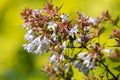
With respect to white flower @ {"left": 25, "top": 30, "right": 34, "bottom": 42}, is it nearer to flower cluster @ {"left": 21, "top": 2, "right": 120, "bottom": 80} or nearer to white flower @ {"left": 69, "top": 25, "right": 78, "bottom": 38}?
flower cluster @ {"left": 21, "top": 2, "right": 120, "bottom": 80}

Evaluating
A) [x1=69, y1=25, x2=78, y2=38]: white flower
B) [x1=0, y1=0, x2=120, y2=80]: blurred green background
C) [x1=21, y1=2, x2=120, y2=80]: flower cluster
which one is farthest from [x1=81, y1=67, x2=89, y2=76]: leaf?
[x1=0, y1=0, x2=120, y2=80]: blurred green background

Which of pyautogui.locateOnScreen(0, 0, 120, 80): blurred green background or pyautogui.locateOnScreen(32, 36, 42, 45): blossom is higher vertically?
pyautogui.locateOnScreen(0, 0, 120, 80): blurred green background

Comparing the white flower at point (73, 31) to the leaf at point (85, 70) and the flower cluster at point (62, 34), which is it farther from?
the leaf at point (85, 70)

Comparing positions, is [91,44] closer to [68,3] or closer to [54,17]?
[54,17]

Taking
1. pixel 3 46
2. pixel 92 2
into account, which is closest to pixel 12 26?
pixel 3 46

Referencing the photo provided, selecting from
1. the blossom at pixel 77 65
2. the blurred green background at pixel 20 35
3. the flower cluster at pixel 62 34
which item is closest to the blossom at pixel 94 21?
the flower cluster at pixel 62 34
